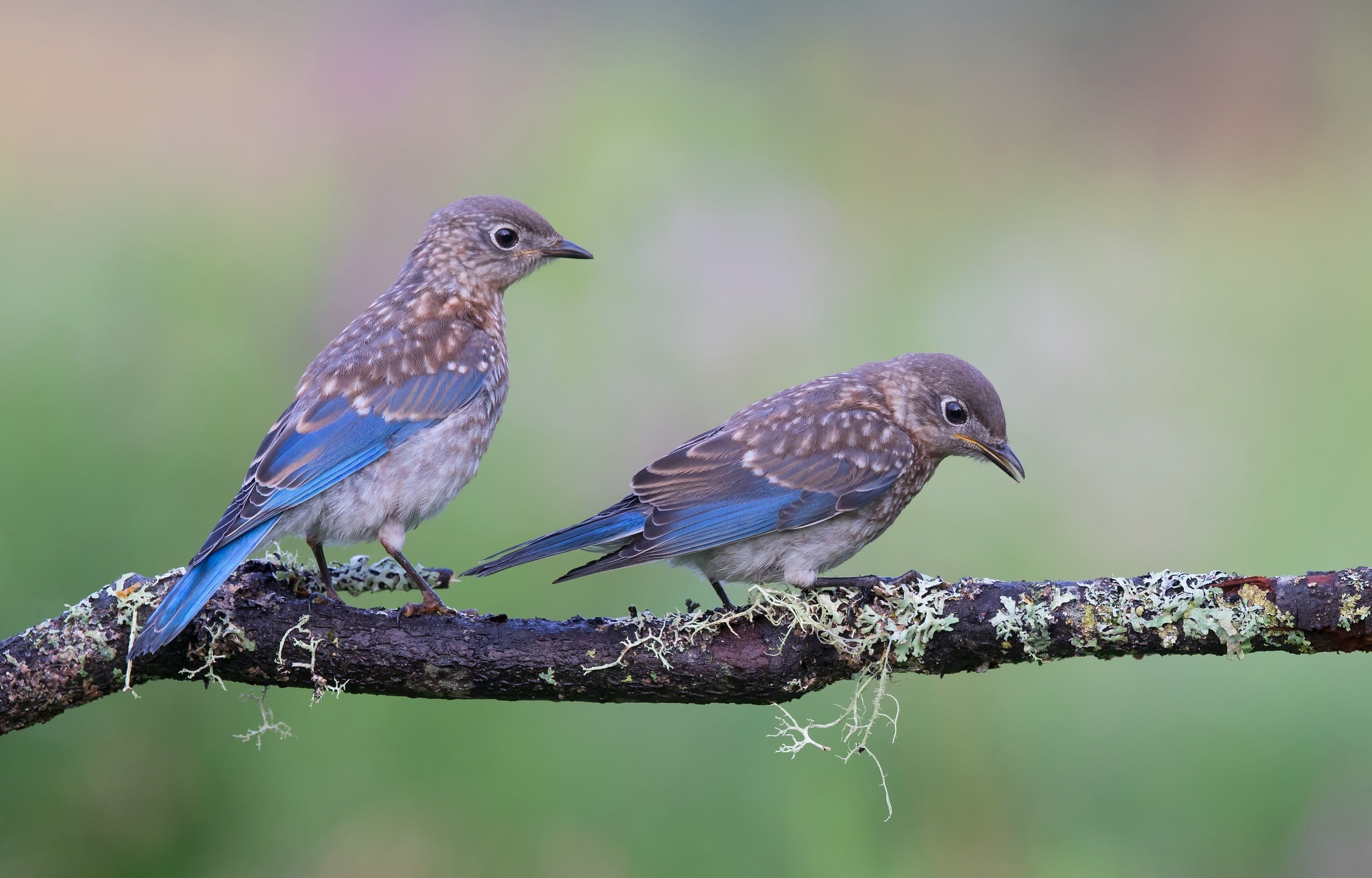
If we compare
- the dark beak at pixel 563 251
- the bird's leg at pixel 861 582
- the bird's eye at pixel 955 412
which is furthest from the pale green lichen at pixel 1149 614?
the dark beak at pixel 563 251

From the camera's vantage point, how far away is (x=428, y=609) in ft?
10.8

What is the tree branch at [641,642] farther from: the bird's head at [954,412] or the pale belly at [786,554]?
the bird's head at [954,412]

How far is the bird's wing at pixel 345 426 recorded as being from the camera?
10.9 ft

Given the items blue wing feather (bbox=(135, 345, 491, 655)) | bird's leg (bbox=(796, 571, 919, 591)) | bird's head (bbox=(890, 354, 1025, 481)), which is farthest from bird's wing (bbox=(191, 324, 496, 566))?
bird's head (bbox=(890, 354, 1025, 481))

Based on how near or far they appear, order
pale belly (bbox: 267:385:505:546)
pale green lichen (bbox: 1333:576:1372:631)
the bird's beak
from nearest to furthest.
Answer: pale green lichen (bbox: 1333:576:1372:631) → pale belly (bbox: 267:385:505:546) → the bird's beak

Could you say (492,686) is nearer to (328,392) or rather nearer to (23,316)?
(328,392)

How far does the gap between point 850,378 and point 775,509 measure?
73 cm

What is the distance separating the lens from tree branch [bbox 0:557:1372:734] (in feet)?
9.65

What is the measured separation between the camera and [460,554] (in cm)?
557

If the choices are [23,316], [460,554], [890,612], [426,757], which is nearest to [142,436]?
[23,316]

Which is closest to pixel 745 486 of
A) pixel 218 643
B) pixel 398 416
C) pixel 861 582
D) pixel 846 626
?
pixel 861 582

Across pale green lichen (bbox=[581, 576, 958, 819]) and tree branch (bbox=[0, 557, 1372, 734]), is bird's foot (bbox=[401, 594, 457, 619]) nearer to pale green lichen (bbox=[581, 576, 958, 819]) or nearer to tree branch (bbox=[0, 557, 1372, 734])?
tree branch (bbox=[0, 557, 1372, 734])

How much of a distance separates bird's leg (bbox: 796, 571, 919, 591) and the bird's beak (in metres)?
0.70

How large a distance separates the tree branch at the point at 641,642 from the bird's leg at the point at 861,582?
31 millimetres
